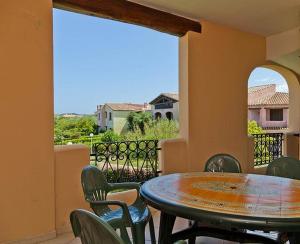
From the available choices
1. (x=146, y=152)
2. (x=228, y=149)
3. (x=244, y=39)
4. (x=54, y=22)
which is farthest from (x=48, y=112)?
(x=244, y=39)

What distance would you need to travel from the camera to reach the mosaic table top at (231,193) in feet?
5.32

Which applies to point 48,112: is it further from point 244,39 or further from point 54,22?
point 244,39

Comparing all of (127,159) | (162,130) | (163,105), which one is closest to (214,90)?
(127,159)

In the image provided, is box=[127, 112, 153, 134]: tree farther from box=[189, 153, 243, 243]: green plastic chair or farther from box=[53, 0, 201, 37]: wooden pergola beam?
box=[189, 153, 243, 243]: green plastic chair

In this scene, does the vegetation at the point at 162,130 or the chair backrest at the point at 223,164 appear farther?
the vegetation at the point at 162,130

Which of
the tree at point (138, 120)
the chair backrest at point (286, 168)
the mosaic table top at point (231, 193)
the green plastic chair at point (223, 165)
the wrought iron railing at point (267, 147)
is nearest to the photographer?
the mosaic table top at point (231, 193)

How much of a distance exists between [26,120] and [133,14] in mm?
1801

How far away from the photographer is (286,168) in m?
2.78

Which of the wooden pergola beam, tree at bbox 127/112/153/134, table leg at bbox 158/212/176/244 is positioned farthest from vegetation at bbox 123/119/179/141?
table leg at bbox 158/212/176/244

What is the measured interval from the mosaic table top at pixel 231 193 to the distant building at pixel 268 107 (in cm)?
1617

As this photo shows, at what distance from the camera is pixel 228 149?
4.86m

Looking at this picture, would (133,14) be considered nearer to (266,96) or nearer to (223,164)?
(223,164)

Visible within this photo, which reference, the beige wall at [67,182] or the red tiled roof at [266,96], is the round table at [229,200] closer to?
the beige wall at [67,182]

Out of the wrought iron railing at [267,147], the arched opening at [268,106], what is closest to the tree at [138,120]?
the wrought iron railing at [267,147]
